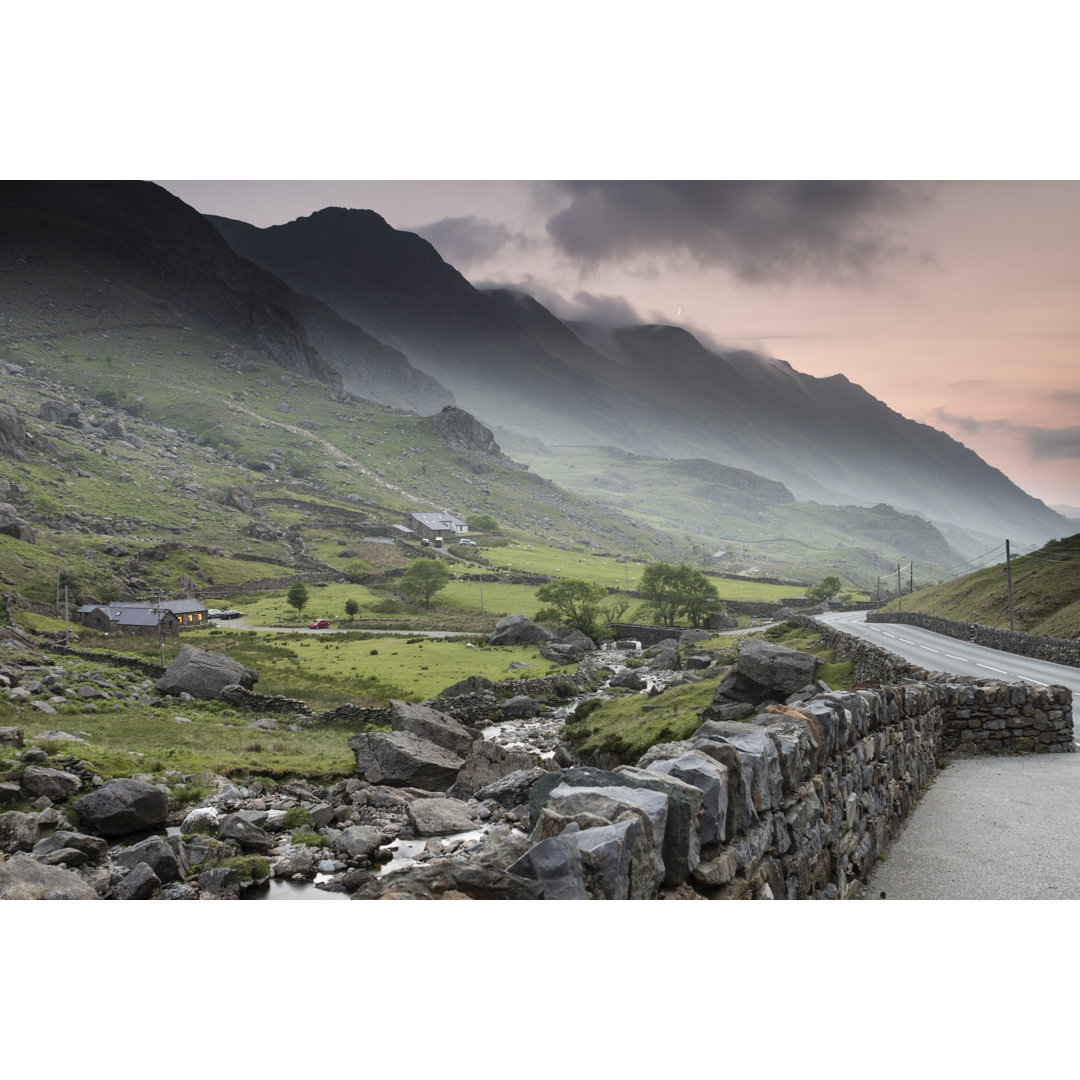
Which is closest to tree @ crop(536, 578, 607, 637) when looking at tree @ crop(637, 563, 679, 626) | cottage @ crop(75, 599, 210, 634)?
tree @ crop(637, 563, 679, 626)

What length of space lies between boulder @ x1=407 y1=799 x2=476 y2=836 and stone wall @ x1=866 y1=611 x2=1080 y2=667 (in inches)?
1282

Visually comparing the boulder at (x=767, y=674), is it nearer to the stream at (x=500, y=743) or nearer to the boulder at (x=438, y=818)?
the stream at (x=500, y=743)

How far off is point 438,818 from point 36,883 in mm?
11742

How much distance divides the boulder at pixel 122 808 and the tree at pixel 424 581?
3379 inches

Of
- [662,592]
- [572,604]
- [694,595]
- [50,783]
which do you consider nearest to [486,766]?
[50,783]

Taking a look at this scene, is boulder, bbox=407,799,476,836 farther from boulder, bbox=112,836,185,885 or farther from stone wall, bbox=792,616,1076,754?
stone wall, bbox=792,616,1076,754

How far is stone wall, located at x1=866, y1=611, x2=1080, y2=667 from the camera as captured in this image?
1449 inches

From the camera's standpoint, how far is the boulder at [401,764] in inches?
1190

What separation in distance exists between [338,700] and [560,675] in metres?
20.1

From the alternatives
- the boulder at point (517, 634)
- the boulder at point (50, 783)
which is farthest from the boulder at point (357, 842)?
the boulder at point (517, 634)

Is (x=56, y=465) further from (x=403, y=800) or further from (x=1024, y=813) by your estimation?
(x=1024, y=813)

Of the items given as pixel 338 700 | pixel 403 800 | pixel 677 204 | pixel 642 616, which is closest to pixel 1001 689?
pixel 403 800

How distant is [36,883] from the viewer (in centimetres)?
1275

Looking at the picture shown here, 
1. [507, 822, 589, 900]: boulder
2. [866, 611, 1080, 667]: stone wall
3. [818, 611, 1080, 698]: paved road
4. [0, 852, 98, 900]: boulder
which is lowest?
[0, 852, 98, 900]: boulder
